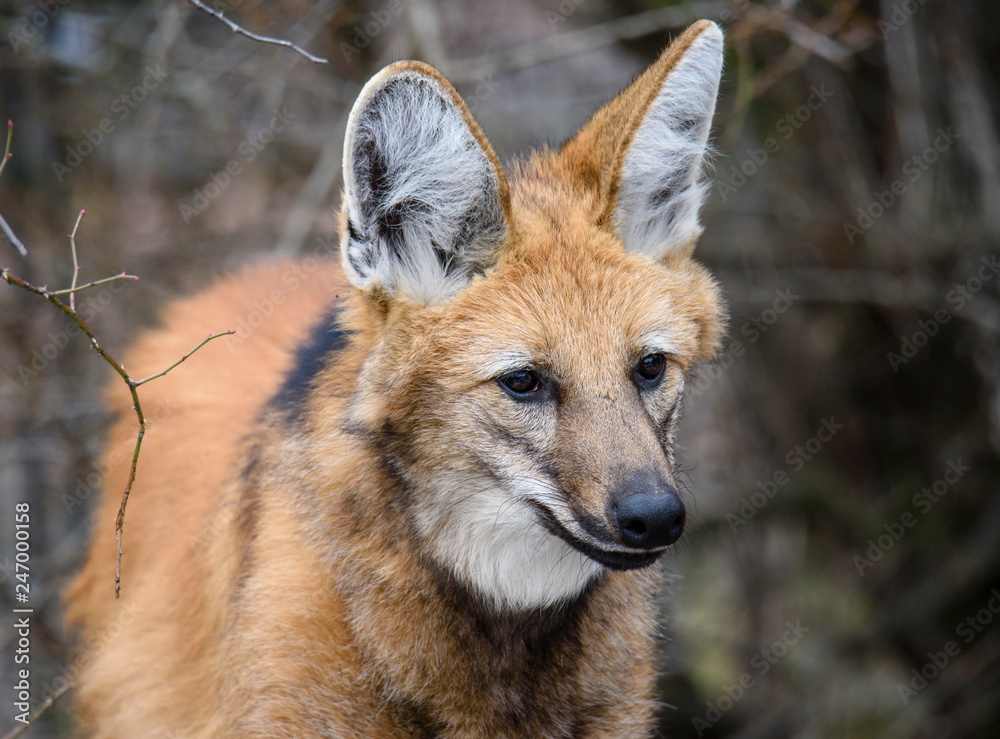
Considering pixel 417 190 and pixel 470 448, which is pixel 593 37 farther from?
pixel 470 448

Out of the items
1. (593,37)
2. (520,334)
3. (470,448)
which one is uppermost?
(593,37)

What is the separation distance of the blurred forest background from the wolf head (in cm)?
203

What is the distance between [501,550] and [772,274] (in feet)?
11.0

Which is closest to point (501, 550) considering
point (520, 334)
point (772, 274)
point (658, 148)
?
point (520, 334)

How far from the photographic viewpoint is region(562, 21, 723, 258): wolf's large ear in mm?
2445

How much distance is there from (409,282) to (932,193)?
368 cm

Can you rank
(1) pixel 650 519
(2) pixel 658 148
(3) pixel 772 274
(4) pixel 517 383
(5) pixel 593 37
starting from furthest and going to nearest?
1. (3) pixel 772 274
2. (5) pixel 593 37
3. (2) pixel 658 148
4. (4) pixel 517 383
5. (1) pixel 650 519

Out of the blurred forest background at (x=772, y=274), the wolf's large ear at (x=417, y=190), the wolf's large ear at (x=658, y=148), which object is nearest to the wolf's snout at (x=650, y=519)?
the wolf's large ear at (x=417, y=190)

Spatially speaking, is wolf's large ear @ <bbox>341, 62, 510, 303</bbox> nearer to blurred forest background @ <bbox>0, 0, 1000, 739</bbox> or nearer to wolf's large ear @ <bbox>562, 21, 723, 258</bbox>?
wolf's large ear @ <bbox>562, 21, 723, 258</bbox>

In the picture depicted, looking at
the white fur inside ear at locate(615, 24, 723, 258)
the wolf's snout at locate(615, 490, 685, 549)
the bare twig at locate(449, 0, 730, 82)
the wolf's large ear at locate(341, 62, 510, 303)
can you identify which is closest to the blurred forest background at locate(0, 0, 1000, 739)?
the bare twig at locate(449, 0, 730, 82)

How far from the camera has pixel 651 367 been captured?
239 centimetres

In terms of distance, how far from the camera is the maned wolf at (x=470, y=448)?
2.23 m

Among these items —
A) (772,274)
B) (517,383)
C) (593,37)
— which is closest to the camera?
(517,383)

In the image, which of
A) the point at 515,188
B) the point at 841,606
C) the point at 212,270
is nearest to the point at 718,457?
the point at 841,606
